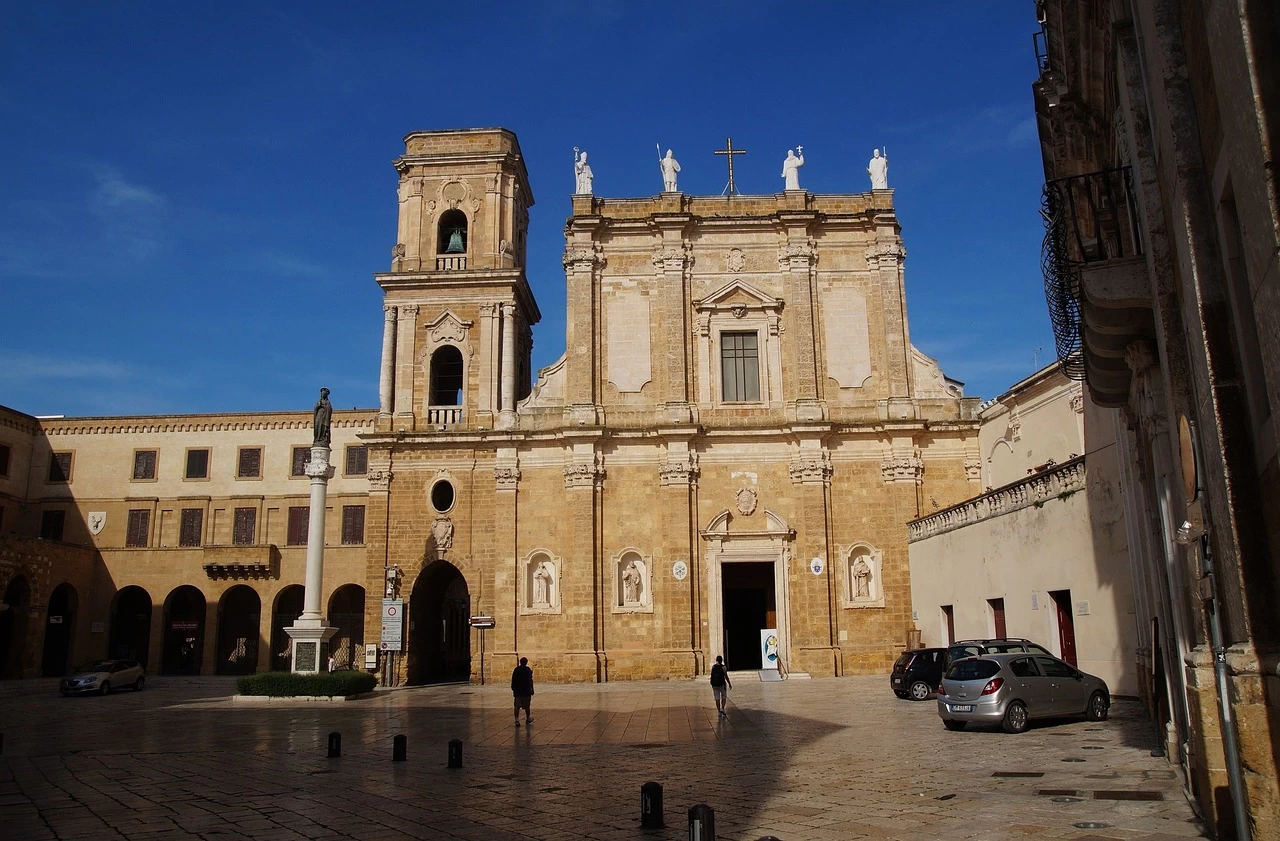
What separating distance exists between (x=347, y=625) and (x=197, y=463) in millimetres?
9961

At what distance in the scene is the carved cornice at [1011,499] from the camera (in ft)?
67.4

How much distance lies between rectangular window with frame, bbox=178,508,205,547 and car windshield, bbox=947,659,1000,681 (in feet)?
117

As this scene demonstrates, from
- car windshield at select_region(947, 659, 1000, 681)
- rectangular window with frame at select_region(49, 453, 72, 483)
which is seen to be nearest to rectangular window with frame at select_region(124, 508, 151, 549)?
rectangular window with frame at select_region(49, 453, 72, 483)

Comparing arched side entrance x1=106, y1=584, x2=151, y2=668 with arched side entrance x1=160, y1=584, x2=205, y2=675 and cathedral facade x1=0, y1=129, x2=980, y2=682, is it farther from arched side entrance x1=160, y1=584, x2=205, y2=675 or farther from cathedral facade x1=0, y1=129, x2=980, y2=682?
cathedral facade x1=0, y1=129, x2=980, y2=682

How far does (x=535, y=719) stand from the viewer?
2002 centimetres

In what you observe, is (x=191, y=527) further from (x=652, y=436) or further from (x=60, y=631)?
(x=652, y=436)

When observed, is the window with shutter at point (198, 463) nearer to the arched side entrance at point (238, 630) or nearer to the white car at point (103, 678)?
the arched side entrance at point (238, 630)

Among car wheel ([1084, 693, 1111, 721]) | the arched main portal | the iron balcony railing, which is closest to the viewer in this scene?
the iron balcony railing

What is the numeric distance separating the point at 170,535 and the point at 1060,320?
40226 millimetres

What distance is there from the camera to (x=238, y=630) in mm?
42500

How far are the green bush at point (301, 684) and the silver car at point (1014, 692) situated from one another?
1582 cm

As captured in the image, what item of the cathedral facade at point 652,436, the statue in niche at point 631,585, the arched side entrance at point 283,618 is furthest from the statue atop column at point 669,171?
the arched side entrance at point 283,618

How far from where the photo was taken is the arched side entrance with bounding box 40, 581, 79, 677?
132 ft

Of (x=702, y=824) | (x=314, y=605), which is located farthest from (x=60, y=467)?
(x=702, y=824)
